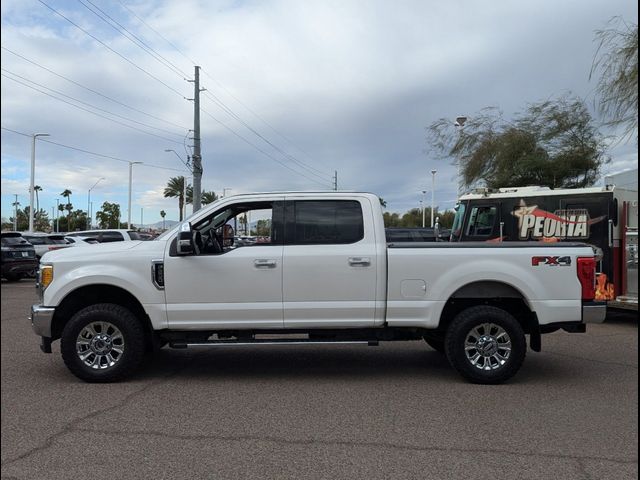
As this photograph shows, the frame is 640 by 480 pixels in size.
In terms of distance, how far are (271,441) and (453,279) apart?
2.75 m

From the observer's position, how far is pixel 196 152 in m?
29.0

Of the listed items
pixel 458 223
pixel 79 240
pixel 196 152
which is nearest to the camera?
pixel 458 223

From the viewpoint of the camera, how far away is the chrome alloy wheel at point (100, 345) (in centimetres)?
598

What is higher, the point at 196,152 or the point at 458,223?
the point at 196,152

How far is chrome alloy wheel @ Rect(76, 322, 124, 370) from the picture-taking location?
5.98 metres

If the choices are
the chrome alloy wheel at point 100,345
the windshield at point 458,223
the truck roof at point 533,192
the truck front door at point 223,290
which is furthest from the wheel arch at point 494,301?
the windshield at point 458,223

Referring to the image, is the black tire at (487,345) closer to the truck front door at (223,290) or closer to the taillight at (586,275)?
the taillight at (586,275)

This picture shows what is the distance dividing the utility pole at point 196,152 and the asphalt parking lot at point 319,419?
2149cm

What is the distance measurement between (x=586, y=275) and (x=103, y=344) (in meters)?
5.30

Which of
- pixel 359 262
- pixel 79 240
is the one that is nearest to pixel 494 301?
pixel 359 262

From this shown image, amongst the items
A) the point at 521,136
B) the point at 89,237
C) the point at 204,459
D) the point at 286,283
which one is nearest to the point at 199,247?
the point at 286,283

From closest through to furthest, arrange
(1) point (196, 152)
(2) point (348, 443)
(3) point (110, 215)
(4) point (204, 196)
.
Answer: (2) point (348, 443) → (1) point (196, 152) → (4) point (204, 196) → (3) point (110, 215)

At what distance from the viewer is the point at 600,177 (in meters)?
24.1

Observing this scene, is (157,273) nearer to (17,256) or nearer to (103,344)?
(103,344)
